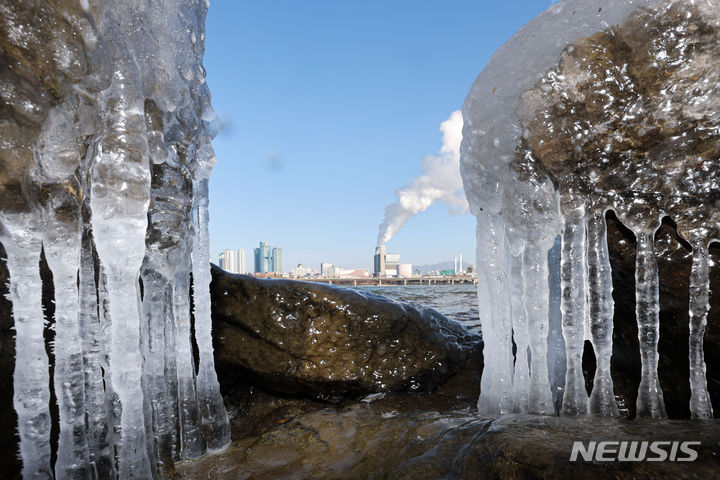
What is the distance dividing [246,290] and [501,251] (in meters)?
2.80

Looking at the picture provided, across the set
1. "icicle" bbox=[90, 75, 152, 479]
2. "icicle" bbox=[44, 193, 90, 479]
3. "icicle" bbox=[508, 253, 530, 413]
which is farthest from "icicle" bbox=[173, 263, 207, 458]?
"icicle" bbox=[508, 253, 530, 413]

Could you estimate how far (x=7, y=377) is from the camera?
2617mm

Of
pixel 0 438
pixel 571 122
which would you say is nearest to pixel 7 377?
pixel 0 438

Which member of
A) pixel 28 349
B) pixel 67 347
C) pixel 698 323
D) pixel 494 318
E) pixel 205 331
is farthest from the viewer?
pixel 494 318

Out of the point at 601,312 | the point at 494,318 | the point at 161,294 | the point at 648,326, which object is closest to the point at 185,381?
the point at 161,294

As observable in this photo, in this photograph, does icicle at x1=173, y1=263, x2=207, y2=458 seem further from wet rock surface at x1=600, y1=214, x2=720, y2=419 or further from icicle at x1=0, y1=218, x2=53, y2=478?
wet rock surface at x1=600, y1=214, x2=720, y2=419

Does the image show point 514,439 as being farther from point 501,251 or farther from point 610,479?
point 501,251

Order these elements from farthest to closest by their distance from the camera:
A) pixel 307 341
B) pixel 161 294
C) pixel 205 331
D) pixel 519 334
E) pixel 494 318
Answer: pixel 307 341, pixel 494 318, pixel 519 334, pixel 205 331, pixel 161 294

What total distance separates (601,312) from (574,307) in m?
0.19

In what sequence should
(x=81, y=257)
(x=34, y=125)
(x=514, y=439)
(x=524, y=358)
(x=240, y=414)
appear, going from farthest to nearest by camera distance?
(x=240, y=414) → (x=524, y=358) → (x=81, y=257) → (x=34, y=125) → (x=514, y=439)

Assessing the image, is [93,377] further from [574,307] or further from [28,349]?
[574,307]

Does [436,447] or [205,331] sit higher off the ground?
[205,331]

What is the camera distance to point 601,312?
306 cm

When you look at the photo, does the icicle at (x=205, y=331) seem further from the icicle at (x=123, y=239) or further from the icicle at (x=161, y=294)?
the icicle at (x=123, y=239)
